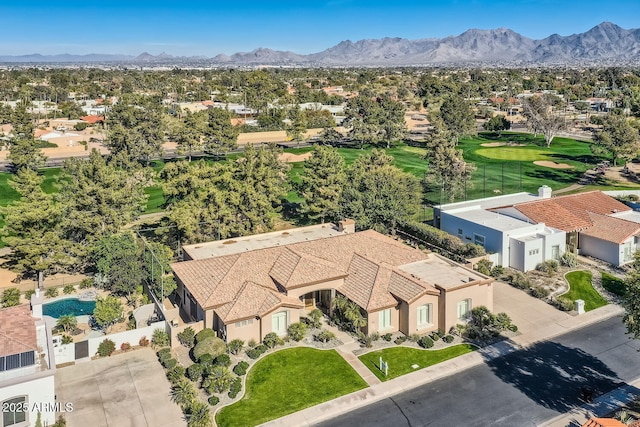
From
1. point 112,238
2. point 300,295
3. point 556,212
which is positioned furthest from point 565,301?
point 112,238

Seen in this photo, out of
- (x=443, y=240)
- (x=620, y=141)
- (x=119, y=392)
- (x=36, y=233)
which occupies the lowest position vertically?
(x=119, y=392)

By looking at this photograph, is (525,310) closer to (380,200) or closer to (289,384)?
(380,200)

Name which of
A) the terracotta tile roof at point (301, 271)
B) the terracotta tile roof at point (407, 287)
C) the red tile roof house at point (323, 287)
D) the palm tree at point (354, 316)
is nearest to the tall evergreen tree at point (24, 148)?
the red tile roof house at point (323, 287)

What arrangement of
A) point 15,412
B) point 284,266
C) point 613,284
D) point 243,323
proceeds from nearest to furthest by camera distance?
1. point 15,412
2. point 243,323
3. point 284,266
4. point 613,284

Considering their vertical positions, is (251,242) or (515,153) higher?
(515,153)

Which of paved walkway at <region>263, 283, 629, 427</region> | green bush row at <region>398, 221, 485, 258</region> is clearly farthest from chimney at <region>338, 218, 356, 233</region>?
paved walkway at <region>263, 283, 629, 427</region>

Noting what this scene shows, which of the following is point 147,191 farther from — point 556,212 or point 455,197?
point 556,212

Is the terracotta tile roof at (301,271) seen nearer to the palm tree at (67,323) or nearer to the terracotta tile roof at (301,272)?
the terracotta tile roof at (301,272)

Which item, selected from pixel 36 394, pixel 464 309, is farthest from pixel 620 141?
pixel 36 394
